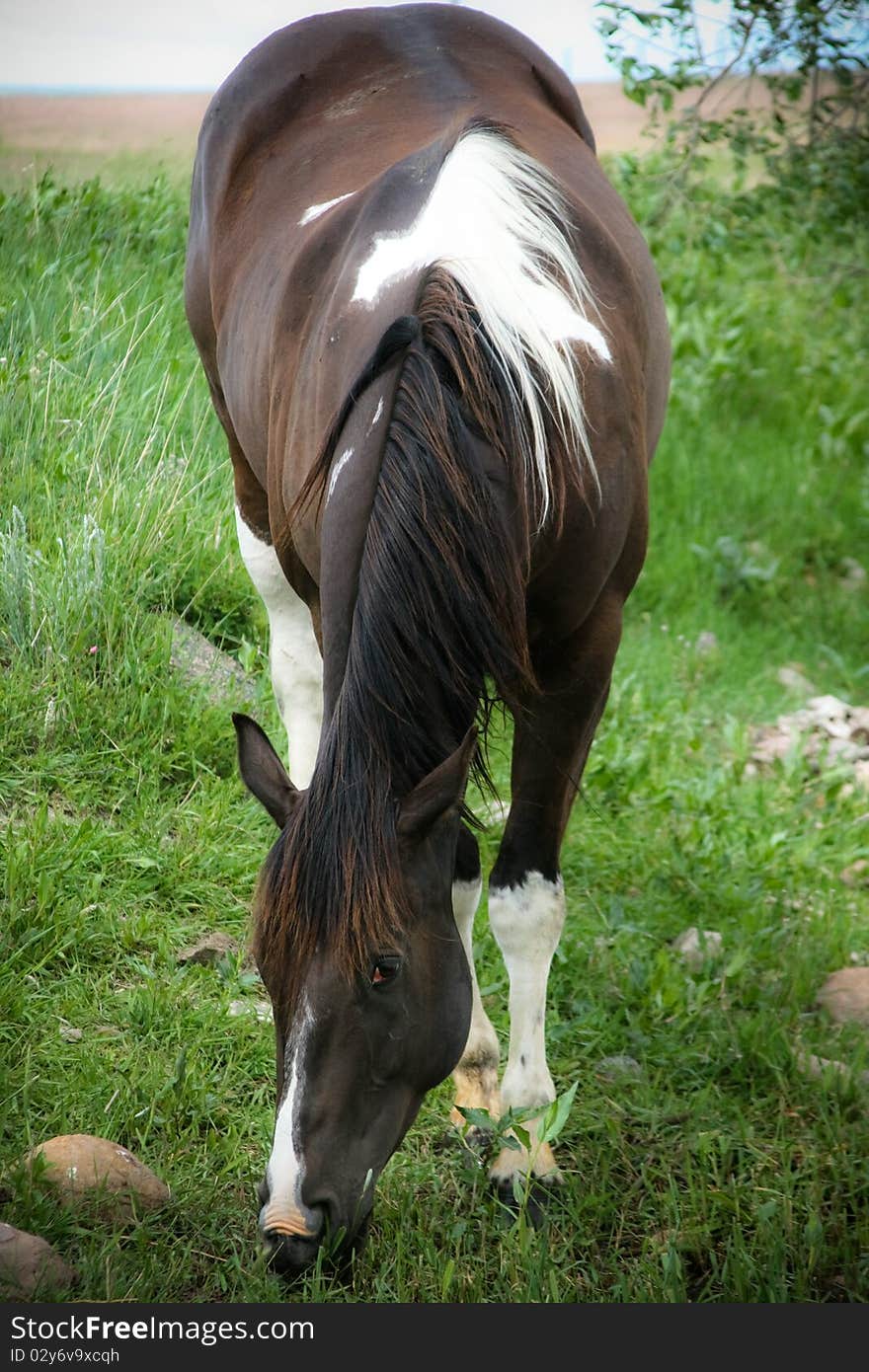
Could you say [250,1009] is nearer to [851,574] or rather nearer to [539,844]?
[539,844]

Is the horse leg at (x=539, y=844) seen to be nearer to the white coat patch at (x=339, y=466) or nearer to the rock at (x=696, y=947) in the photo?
the white coat patch at (x=339, y=466)

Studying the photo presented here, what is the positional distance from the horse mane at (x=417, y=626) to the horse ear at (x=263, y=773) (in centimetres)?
8

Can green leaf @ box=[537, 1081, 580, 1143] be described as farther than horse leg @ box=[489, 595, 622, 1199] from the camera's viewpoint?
No

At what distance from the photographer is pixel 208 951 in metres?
3.12

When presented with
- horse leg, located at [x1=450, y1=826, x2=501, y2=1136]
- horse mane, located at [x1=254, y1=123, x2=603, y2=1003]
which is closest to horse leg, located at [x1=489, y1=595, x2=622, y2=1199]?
horse leg, located at [x1=450, y1=826, x2=501, y2=1136]

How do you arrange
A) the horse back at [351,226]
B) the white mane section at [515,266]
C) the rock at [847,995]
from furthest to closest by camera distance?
the rock at [847,995]
the horse back at [351,226]
the white mane section at [515,266]

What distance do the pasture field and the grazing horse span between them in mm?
241

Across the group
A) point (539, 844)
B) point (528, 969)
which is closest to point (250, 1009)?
point (528, 969)

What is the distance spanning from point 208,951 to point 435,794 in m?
1.35

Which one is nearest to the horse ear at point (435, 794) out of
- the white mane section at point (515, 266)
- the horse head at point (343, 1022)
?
the horse head at point (343, 1022)

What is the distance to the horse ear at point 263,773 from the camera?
209 centimetres

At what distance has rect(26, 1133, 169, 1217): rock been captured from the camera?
7.72ft

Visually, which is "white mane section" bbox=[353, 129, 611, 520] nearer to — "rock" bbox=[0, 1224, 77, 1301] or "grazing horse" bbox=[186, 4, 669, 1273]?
"grazing horse" bbox=[186, 4, 669, 1273]

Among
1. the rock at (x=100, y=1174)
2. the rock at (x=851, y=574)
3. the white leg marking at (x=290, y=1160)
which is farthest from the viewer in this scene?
A: the rock at (x=851, y=574)
